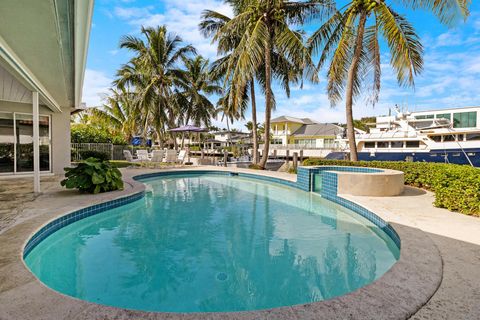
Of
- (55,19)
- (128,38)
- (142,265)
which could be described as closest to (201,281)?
(142,265)

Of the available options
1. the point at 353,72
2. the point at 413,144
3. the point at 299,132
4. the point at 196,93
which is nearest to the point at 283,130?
the point at 299,132

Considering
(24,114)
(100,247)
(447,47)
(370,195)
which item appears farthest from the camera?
(447,47)

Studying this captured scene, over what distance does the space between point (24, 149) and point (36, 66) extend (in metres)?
6.39

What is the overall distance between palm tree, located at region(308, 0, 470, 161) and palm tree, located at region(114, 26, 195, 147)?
12377 mm

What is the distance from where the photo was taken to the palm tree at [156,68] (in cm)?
1944

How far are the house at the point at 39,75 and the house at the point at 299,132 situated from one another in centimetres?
3109

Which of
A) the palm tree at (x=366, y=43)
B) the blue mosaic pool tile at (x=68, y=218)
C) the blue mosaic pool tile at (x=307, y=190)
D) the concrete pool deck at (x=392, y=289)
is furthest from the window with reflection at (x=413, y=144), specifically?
the blue mosaic pool tile at (x=68, y=218)

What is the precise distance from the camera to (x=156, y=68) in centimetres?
1969

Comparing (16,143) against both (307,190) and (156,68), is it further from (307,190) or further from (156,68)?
(156,68)

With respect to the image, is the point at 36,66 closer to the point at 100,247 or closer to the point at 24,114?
the point at 100,247

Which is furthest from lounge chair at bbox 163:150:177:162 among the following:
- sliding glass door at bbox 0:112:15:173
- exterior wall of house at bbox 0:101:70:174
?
sliding glass door at bbox 0:112:15:173

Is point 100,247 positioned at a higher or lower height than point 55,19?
lower

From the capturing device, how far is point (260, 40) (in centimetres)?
1204

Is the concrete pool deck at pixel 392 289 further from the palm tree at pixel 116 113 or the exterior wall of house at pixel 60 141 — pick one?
the palm tree at pixel 116 113
